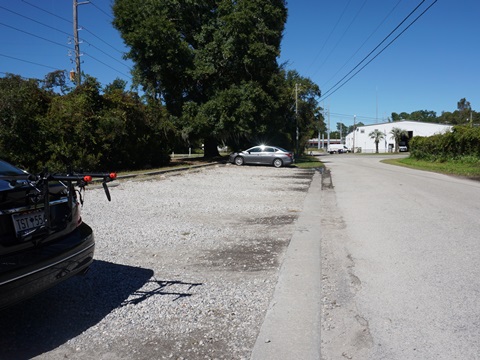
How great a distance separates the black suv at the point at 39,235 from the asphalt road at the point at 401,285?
7.86 ft

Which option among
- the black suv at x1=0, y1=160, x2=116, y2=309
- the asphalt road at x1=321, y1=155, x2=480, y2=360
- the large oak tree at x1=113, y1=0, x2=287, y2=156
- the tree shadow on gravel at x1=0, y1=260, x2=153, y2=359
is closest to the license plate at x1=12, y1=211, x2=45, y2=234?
the black suv at x1=0, y1=160, x2=116, y2=309

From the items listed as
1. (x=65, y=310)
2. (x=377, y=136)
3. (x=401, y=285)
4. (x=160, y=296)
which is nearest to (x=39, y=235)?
(x=65, y=310)

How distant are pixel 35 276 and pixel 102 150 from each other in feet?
51.9

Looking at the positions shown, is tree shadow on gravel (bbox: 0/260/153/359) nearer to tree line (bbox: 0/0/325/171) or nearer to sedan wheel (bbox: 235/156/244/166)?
tree line (bbox: 0/0/325/171)

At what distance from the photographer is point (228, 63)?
28.5m

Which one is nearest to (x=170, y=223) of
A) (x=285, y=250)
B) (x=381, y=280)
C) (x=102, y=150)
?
(x=285, y=250)

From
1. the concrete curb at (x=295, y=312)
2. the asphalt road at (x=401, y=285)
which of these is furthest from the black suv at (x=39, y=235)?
the asphalt road at (x=401, y=285)

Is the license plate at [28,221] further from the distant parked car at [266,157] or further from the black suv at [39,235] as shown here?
the distant parked car at [266,157]

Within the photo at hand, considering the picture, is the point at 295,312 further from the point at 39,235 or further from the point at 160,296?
the point at 39,235

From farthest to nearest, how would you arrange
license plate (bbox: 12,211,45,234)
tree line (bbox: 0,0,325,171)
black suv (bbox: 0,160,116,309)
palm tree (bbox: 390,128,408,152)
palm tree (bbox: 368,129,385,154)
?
palm tree (bbox: 368,129,385,154), palm tree (bbox: 390,128,408,152), tree line (bbox: 0,0,325,171), license plate (bbox: 12,211,45,234), black suv (bbox: 0,160,116,309)

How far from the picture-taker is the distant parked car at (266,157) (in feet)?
90.3

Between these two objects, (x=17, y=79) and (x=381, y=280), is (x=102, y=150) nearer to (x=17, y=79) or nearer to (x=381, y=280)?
(x=17, y=79)

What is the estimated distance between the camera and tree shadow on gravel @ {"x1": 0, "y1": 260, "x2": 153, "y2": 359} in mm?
3166

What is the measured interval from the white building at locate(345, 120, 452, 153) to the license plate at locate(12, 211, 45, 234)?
86.2 meters
